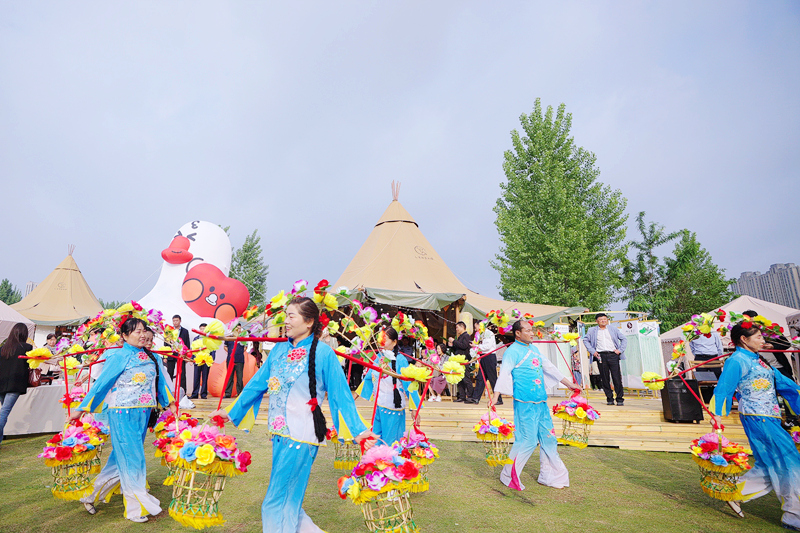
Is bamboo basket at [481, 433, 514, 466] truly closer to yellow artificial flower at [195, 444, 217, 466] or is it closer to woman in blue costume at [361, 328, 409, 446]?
woman in blue costume at [361, 328, 409, 446]

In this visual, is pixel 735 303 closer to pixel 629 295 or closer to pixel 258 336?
pixel 629 295

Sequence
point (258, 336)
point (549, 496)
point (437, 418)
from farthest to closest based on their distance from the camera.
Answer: point (437, 418) → point (549, 496) → point (258, 336)

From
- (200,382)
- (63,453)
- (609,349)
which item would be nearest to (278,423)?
(63,453)

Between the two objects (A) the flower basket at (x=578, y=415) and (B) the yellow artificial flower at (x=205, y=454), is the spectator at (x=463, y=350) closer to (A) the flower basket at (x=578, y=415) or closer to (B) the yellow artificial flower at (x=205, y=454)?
(A) the flower basket at (x=578, y=415)

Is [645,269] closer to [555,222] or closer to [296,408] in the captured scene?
[555,222]

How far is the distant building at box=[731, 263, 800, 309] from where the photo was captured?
91.6ft

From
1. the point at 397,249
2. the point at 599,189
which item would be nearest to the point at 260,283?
the point at 397,249

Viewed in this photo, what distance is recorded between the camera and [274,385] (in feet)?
8.95

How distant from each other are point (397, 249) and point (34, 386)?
378 inches

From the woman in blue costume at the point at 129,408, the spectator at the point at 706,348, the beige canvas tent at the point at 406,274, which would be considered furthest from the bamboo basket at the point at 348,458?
the spectator at the point at 706,348

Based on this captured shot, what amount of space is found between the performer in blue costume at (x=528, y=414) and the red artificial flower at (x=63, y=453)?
4160mm

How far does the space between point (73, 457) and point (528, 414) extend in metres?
4.55

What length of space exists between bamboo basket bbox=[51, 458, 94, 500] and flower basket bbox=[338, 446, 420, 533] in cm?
322

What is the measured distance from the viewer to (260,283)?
29984mm
